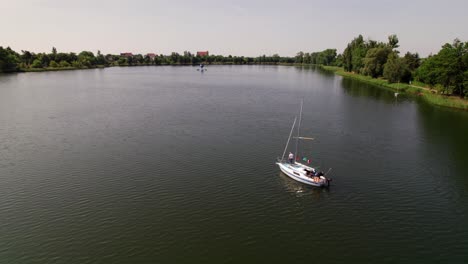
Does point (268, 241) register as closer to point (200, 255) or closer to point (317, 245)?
point (317, 245)

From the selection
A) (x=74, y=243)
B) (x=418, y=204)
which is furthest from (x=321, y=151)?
(x=74, y=243)

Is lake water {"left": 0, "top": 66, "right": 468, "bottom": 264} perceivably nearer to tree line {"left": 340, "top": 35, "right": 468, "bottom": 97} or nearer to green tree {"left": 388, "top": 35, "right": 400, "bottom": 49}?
tree line {"left": 340, "top": 35, "right": 468, "bottom": 97}

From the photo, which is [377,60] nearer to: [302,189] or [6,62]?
[302,189]

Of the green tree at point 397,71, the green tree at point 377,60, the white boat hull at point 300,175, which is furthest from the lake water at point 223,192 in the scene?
the green tree at point 377,60

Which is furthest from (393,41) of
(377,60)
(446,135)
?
(446,135)

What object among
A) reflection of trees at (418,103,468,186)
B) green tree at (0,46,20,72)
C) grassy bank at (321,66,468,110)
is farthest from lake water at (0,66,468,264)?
green tree at (0,46,20,72)
